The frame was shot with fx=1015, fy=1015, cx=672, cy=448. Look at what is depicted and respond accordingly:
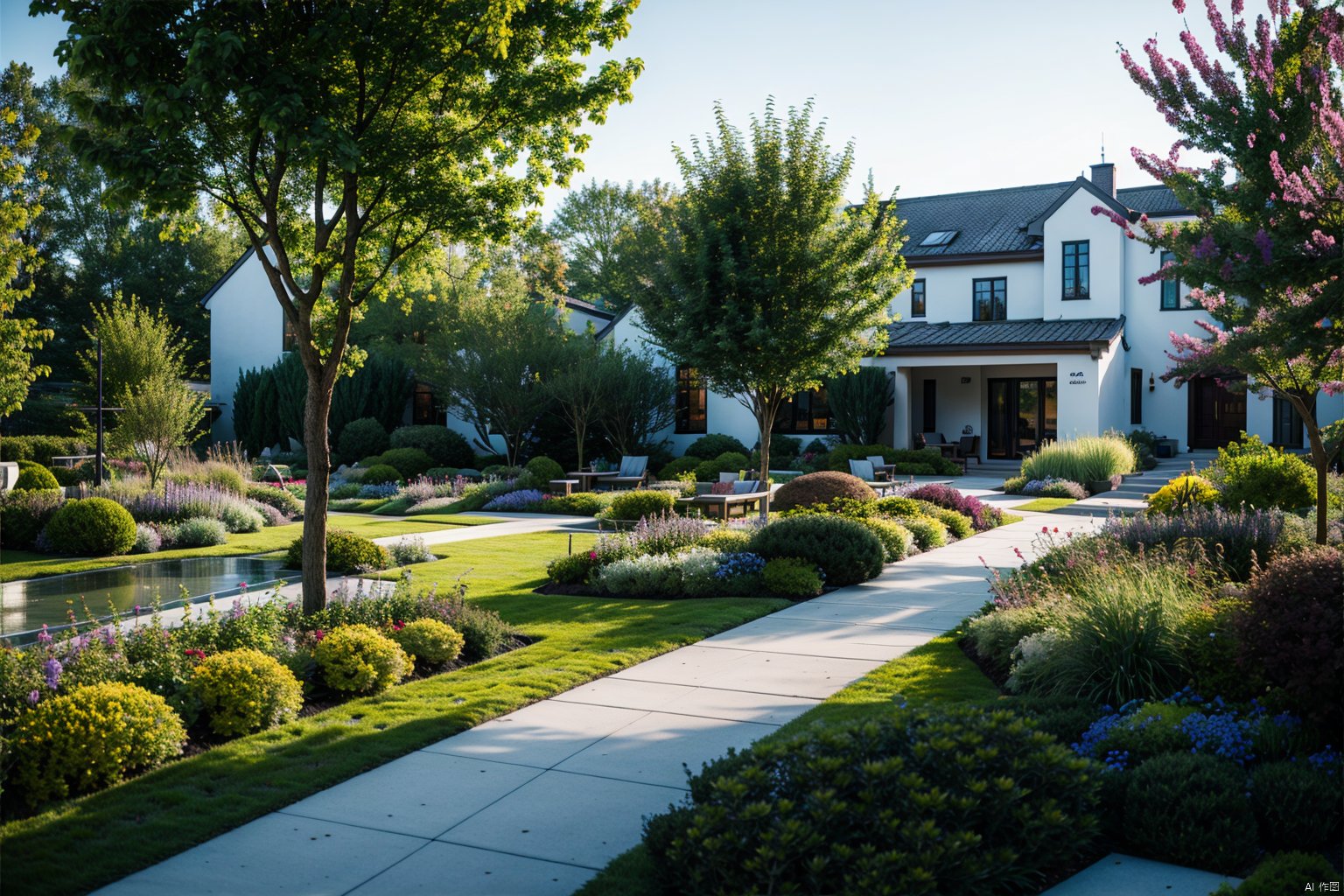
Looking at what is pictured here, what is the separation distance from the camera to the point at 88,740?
4.92 meters

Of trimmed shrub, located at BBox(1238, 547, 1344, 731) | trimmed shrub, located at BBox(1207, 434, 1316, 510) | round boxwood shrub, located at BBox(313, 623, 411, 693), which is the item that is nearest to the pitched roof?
trimmed shrub, located at BBox(1207, 434, 1316, 510)

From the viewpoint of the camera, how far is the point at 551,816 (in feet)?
15.1

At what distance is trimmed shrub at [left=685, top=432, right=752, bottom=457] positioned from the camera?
28547 millimetres

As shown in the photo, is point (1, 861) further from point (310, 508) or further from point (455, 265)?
point (455, 265)

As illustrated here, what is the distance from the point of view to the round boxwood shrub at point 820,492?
Result: 1508 centimetres

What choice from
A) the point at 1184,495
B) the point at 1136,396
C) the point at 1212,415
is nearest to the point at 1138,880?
the point at 1184,495

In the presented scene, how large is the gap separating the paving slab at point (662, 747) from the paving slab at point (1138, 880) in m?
1.80

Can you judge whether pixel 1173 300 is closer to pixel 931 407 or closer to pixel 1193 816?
pixel 931 407

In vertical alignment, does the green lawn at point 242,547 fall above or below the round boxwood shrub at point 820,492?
below

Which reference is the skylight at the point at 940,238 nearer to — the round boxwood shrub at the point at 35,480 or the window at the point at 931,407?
the window at the point at 931,407

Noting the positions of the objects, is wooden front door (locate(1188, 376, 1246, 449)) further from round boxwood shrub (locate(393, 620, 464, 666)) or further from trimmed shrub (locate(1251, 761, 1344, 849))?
trimmed shrub (locate(1251, 761, 1344, 849))

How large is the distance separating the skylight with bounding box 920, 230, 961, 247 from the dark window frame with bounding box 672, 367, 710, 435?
29.8 feet

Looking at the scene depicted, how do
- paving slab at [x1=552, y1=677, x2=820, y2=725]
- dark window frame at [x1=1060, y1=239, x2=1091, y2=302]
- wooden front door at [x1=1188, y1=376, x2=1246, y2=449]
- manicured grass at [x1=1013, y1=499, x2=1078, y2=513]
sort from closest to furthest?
1. paving slab at [x1=552, y1=677, x2=820, y2=725]
2. manicured grass at [x1=1013, y1=499, x2=1078, y2=513]
3. dark window frame at [x1=1060, y1=239, x2=1091, y2=302]
4. wooden front door at [x1=1188, y1=376, x2=1246, y2=449]

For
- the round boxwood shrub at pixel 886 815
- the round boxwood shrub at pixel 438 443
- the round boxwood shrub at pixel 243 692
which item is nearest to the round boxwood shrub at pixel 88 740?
the round boxwood shrub at pixel 243 692
